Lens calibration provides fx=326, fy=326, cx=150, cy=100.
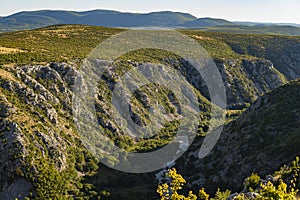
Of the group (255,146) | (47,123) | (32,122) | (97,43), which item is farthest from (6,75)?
(97,43)

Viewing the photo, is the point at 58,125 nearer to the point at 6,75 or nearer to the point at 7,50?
the point at 6,75

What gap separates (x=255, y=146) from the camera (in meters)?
57.1

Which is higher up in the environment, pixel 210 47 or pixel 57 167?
pixel 210 47

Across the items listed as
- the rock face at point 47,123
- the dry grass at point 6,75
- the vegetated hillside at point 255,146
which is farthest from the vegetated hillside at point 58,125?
the vegetated hillside at point 255,146

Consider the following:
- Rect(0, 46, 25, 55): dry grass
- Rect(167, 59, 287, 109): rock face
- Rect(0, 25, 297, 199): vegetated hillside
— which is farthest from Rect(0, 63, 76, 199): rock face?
Rect(167, 59, 287, 109): rock face

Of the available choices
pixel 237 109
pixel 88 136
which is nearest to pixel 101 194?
pixel 88 136

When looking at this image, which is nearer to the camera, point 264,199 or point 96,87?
point 264,199

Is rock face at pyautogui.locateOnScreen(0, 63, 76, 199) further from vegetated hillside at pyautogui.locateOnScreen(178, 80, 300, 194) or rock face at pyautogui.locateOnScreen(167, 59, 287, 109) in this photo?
rock face at pyautogui.locateOnScreen(167, 59, 287, 109)

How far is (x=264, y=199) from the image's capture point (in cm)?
1609

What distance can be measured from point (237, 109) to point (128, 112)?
4708 cm

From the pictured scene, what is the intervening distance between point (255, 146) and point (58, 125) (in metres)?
38.5

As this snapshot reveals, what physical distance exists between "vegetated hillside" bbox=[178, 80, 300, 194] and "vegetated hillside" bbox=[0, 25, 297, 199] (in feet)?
3.51

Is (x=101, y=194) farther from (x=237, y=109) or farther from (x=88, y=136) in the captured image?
(x=237, y=109)

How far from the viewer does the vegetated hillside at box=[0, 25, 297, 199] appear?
2132 inches
